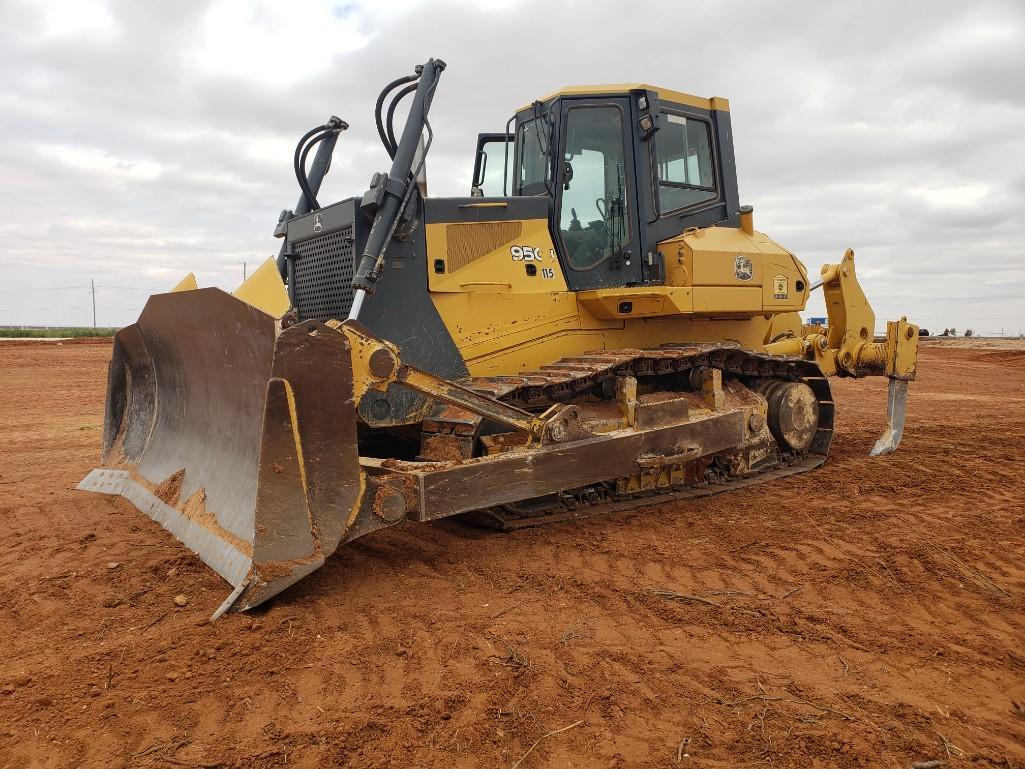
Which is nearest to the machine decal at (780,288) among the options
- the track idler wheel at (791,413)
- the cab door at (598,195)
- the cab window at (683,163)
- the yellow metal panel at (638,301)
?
the track idler wheel at (791,413)

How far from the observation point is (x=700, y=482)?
6.48 m

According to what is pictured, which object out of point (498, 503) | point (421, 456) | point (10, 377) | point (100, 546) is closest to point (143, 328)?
point (100, 546)

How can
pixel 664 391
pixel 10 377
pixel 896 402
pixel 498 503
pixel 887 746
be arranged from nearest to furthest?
pixel 887 746, pixel 498 503, pixel 664 391, pixel 896 402, pixel 10 377

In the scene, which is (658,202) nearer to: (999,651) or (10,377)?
(999,651)

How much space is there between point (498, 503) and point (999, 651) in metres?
2.67

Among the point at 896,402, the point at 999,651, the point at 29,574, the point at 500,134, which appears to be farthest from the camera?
the point at 896,402

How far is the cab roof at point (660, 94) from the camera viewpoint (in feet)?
20.5

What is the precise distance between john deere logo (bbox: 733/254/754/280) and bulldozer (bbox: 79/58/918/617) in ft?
0.07

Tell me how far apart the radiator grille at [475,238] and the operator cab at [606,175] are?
0.38 metres

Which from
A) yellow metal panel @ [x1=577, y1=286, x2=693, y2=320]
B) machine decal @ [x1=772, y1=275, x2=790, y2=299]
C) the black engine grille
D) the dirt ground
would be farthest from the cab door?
the dirt ground

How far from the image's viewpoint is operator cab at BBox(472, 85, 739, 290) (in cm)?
618

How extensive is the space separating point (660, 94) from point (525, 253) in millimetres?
2081

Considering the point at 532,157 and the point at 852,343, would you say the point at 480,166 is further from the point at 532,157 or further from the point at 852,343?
the point at 852,343

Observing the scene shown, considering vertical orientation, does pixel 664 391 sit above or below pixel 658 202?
below
